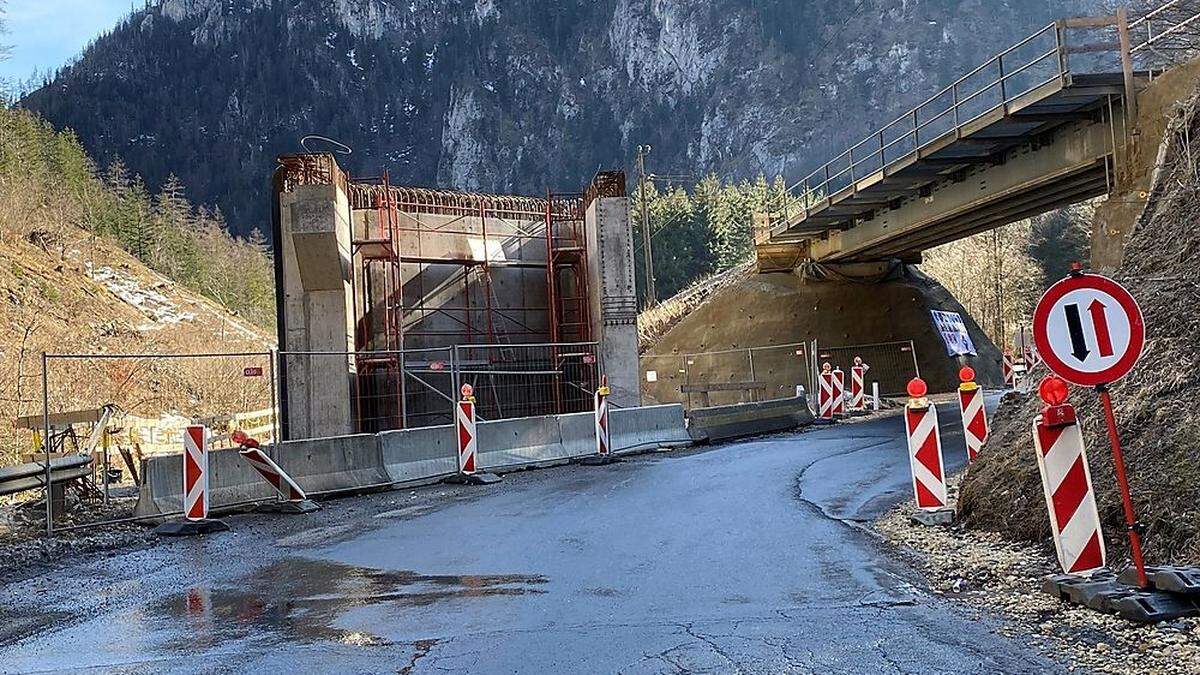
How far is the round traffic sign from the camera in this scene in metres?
5.81

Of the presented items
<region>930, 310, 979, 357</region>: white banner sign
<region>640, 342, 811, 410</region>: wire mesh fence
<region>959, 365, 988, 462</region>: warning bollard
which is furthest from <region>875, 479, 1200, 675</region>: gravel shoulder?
<region>930, 310, 979, 357</region>: white banner sign

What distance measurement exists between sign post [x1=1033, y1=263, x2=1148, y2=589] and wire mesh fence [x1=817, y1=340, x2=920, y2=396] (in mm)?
31598

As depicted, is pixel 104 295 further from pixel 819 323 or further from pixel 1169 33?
pixel 1169 33

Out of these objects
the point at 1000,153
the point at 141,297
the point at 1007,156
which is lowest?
the point at 1007,156

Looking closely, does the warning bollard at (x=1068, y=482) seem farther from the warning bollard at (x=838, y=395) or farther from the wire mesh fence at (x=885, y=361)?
the wire mesh fence at (x=885, y=361)

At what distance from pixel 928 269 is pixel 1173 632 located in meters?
59.1

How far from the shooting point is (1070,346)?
19.5 feet

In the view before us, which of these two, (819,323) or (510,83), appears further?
(510,83)

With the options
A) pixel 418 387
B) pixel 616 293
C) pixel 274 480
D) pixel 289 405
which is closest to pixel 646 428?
pixel 616 293

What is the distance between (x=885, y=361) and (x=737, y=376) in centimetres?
554

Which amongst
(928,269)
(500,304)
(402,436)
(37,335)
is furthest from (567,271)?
(928,269)

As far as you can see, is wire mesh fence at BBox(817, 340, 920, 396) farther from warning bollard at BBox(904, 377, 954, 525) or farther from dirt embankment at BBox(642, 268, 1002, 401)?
warning bollard at BBox(904, 377, 954, 525)

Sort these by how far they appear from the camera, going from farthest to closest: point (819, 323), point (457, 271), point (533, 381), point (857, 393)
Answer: point (819, 323) → point (857, 393) → point (457, 271) → point (533, 381)

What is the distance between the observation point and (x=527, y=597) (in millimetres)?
7199
